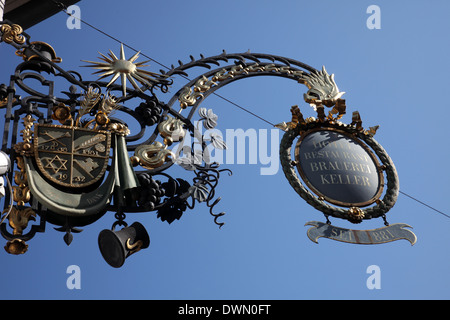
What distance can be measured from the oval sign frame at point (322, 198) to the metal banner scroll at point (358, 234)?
183 mm

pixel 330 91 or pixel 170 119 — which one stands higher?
pixel 330 91

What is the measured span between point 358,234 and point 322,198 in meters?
0.58

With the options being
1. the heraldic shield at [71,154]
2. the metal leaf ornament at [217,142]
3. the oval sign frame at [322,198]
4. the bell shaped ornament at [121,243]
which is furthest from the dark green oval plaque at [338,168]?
the heraldic shield at [71,154]

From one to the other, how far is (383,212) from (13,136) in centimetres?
429

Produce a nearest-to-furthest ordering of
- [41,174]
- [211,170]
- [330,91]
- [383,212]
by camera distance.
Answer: [41,174]
[211,170]
[383,212]
[330,91]

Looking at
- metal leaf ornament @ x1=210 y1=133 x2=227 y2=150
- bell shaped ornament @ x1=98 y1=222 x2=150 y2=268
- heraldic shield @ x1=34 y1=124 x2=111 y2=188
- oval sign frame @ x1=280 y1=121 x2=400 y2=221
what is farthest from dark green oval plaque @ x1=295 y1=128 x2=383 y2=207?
heraldic shield @ x1=34 y1=124 x2=111 y2=188

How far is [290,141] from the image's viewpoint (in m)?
9.48

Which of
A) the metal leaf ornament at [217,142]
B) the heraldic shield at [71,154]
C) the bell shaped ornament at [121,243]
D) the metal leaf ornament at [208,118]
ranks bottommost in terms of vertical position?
the bell shaped ornament at [121,243]

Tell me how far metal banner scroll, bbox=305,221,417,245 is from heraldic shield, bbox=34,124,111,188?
2.49 meters

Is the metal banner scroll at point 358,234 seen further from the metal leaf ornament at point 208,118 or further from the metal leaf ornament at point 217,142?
the metal leaf ornament at point 208,118

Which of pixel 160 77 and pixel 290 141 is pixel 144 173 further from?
pixel 290 141

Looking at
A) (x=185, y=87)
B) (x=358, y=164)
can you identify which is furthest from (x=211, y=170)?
(x=358, y=164)

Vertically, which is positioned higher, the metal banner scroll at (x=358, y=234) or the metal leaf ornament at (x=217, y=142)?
the metal leaf ornament at (x=217, y=142)

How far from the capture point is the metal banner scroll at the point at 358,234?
8.73 metres
